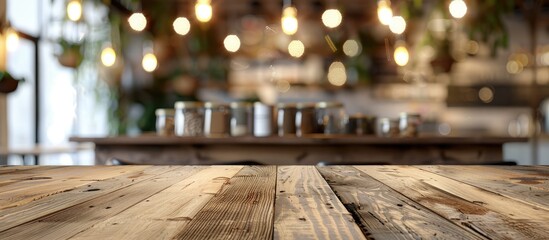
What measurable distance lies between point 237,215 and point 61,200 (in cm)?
44

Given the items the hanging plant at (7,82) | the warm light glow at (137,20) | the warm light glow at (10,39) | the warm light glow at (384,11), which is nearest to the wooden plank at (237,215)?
the hanging plant at (7,82)

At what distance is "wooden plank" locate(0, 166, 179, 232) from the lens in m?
1.03

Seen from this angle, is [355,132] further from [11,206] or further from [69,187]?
[11,206]

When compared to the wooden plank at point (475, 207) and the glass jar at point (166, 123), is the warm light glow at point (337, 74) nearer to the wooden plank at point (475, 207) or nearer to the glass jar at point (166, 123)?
the glass jar at point (166, 123)

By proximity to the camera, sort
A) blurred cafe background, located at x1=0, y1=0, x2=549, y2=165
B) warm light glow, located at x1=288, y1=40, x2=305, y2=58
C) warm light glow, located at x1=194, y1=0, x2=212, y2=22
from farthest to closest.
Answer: blurred cafe background, located at x1=0, y1=0, x2=549, y2=165 < warm light glow, located at x1=288, y1=40, x2=305, y2=58 < warm light glow, located at x1=194, y1=0, x2=212, y2=22

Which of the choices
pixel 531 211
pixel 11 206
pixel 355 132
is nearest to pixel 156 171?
pixel 11 206

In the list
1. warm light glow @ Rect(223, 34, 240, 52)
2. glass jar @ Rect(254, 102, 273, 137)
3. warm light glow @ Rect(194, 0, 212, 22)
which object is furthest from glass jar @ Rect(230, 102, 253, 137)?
warm light glow @ Rect(223, 34, 240, 52)

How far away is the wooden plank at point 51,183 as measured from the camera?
128 cm

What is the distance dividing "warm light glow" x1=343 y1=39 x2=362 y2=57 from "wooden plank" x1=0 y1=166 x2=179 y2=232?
23.5 feet

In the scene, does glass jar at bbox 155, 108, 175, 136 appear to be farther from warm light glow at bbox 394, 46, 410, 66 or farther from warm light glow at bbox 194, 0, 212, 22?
warm light glow at bbox 394, 46, 410, 66

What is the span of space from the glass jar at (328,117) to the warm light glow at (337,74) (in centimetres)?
513

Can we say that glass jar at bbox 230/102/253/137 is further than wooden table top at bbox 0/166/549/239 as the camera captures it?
Yes

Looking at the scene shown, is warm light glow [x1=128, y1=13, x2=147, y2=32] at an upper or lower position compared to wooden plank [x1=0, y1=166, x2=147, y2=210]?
upper

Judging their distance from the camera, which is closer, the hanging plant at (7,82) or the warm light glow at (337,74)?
the hanging plant at (7,82)
